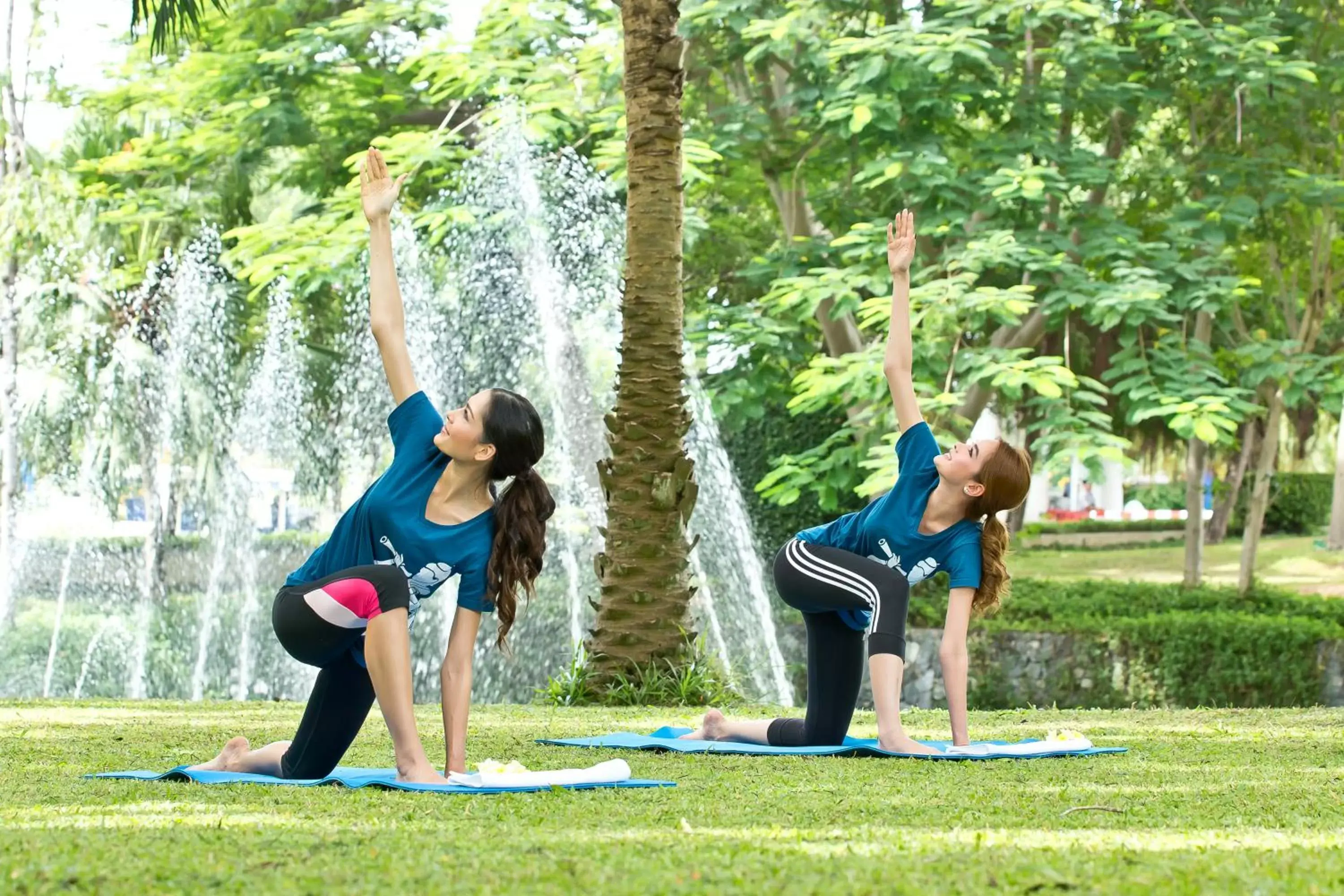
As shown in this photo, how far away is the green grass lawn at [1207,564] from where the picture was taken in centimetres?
2306

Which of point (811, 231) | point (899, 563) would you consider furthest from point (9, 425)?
point (899, 563)

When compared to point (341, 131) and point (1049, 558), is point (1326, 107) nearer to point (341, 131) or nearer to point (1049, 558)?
point (341, 131)

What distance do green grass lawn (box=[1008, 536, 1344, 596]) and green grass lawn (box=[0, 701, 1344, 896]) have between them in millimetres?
16998

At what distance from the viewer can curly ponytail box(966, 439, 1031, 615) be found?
5570 millimetres

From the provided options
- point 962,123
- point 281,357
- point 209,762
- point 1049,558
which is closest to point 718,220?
point 962,123

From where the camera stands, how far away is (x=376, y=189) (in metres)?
4.80

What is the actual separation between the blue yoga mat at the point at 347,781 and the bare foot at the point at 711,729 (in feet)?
4.34

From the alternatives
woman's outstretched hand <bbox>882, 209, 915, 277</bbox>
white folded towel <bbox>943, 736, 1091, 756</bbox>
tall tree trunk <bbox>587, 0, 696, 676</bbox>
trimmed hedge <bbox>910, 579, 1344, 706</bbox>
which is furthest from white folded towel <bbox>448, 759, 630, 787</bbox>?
trimmed hedge <bbox>910, 579, 1344, 706</bbox>

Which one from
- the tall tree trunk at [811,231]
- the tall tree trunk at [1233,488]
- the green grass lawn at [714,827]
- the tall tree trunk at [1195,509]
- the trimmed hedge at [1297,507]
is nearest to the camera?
the green grass lawn at [714,827]

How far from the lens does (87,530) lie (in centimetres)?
2033

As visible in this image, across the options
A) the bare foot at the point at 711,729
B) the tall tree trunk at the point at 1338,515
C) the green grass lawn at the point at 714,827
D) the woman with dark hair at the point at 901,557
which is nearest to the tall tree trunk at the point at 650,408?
the bare foot at the point at 711,729

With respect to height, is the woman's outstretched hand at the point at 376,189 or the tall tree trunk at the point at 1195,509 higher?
the woman's outstretched hand at the point at 376,189

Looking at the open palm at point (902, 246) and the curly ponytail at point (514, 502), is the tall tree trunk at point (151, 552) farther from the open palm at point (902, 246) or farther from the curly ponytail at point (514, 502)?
the curly ponytail at point (514, 502)

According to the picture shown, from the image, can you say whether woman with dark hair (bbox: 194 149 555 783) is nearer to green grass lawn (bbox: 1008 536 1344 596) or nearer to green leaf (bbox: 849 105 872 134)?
green leaf (bbox: 849 105 872 134)
